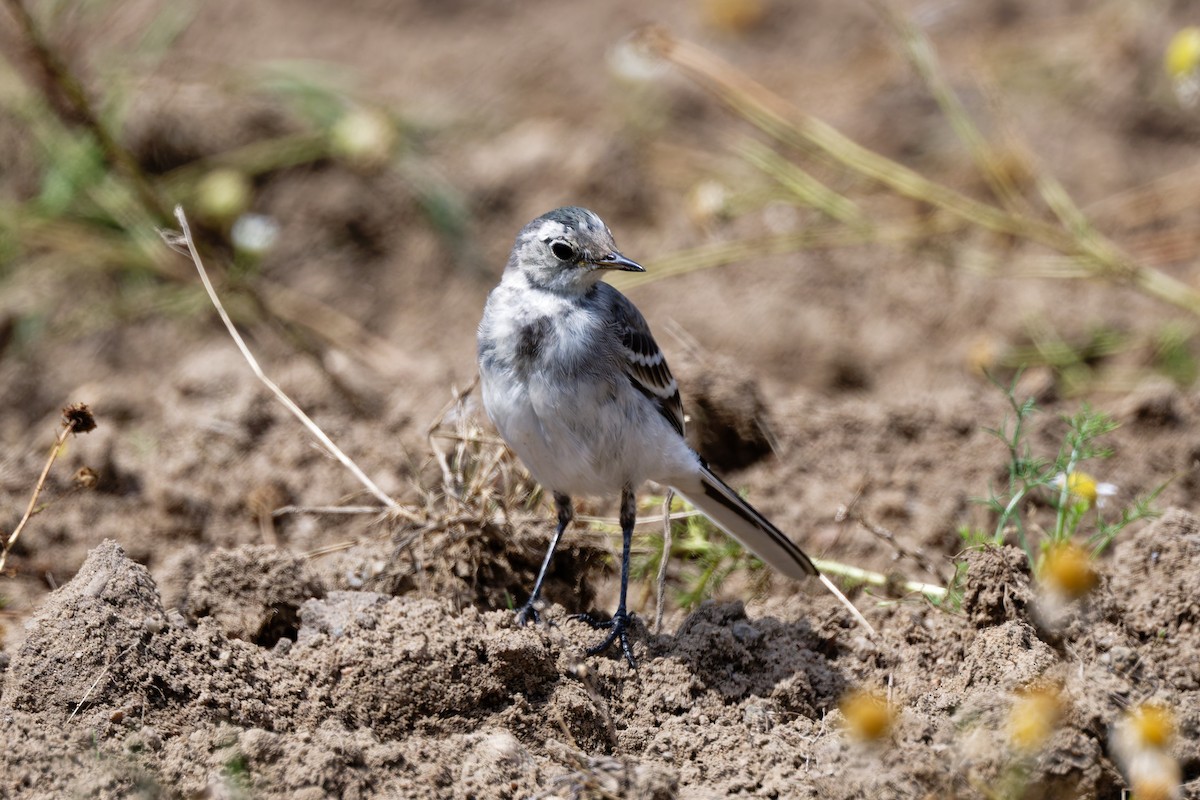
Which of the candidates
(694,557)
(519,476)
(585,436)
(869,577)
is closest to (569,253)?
(585,436)

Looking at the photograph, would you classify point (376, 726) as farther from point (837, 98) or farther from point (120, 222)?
point (837, 98)

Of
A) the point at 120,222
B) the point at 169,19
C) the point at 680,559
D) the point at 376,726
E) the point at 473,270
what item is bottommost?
the point at 376,726

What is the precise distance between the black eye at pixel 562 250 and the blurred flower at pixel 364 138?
4.34m

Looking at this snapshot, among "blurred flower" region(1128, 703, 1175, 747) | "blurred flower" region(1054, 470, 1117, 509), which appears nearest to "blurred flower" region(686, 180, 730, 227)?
"blurred flower" region(1054, 470, 1117, 509)

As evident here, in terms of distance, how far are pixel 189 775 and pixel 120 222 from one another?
5966mm

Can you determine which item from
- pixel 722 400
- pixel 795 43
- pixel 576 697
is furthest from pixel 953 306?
pixel 576 697

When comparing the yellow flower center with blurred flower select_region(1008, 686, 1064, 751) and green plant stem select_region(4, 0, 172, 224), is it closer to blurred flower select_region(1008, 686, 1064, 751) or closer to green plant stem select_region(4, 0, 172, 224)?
blurred flower select_region(1008, 686, 1064, 751)

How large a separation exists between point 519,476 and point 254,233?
3.10 metres

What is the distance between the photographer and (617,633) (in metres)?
4.57

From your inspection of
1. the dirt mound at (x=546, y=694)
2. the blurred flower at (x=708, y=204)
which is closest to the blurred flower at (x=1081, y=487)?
the dirt mound at (x=546, y=694)

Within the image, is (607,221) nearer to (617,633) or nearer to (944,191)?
(944,191)

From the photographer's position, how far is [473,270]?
879 cm

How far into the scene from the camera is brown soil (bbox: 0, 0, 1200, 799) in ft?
12.5

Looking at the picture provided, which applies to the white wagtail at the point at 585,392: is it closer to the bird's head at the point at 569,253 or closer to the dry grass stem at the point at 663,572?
the bird's head at the point at 569,253
